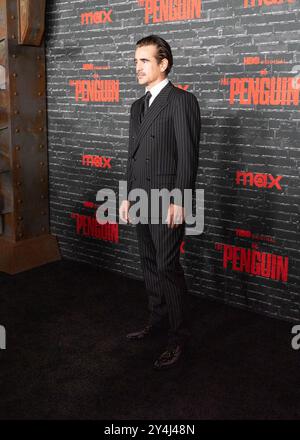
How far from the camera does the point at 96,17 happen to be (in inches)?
171

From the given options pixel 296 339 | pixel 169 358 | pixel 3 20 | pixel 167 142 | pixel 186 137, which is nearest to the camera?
pixel 186 137

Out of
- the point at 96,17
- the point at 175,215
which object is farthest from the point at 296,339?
the point at 96,17

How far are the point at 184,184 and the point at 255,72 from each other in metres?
1.14

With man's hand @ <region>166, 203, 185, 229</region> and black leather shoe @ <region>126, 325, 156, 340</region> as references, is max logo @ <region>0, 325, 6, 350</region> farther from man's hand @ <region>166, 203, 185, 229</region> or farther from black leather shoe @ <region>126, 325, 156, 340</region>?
man's hand @ <region>166, 203, 185, 229</region>

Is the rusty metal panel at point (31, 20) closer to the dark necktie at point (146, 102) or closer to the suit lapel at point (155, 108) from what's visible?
the dark necktie at point (146, 102)

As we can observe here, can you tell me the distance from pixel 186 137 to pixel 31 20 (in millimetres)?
2258

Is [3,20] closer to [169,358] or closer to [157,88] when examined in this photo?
[157,88]

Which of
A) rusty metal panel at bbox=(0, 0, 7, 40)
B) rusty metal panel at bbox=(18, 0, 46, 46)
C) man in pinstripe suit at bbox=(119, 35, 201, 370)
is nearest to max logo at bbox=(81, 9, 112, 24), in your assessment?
rusty metal panel at bbox=(18, 0, 46, 46)

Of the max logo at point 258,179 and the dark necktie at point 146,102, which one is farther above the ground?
the dark necktie at point 146,102

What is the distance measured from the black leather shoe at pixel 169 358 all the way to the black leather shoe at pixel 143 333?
307 mm

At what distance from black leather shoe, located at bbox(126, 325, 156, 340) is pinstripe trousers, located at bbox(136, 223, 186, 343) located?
20 cm

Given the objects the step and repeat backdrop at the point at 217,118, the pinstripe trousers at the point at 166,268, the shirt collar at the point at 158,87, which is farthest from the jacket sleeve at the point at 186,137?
the step and repeat backdrop at the point at 217,118

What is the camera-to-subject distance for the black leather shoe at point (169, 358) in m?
2.94

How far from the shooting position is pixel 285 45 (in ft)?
11.0
